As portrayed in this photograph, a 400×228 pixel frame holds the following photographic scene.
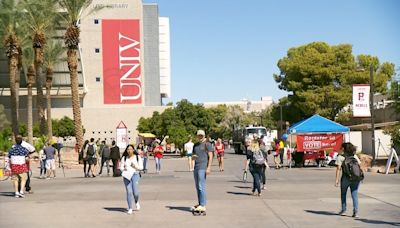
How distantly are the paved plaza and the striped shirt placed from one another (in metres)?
0.82

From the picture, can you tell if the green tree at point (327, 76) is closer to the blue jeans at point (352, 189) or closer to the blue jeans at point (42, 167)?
the blue jeans at point (42, 167)

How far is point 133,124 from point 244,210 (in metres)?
78.3

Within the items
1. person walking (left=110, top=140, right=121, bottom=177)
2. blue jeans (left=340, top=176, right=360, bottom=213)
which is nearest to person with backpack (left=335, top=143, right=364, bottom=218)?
blue jeans (left=340, top=176, right=360, bottom=213)

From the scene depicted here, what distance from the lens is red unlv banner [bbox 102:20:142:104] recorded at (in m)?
97.1

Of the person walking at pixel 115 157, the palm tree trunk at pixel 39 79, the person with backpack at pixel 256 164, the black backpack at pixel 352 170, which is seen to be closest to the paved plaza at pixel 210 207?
the person with backpack at pixel 256 164

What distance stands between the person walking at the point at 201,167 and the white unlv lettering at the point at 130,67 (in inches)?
3365

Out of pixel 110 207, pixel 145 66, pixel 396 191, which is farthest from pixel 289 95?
pixel 110 207

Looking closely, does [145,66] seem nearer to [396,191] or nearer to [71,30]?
[71,30]

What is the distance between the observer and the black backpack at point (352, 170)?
37.9 feet

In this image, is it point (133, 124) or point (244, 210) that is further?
point (133, 124)

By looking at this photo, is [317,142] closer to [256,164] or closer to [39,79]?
[256,164]

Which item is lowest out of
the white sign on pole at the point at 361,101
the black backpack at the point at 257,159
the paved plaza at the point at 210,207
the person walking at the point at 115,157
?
the paved plaza at the point at 210,207

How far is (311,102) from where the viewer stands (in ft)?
205

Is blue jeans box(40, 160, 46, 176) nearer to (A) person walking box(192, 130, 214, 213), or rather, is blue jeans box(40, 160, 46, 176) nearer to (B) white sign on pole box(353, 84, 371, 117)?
(B) white sign on pole box(353, 84, 371, 117)
